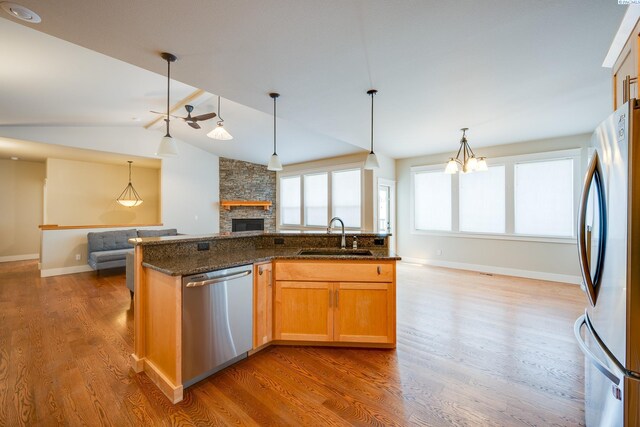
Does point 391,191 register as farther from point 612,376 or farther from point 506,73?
point 612,376

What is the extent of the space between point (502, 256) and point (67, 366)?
21.6 ft

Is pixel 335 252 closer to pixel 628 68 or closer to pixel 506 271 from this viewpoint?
pixel 628 68

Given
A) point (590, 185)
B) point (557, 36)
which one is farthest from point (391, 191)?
point (590, 185)

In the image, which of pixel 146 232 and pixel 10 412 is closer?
pixel 10 412

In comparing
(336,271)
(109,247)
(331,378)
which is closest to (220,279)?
(336,271)

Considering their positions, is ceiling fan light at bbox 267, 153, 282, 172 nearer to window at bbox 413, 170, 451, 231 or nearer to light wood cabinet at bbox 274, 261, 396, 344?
light wood cabinet at bbox 274, 261, 396, 344

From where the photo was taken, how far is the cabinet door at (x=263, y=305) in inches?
92.0

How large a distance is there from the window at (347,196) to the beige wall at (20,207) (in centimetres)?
805

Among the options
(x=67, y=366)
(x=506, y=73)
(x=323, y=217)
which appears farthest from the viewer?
(x=323, y=217)

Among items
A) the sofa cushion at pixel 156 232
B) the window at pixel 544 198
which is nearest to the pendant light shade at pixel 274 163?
the sofa cushion at pixel 156 232

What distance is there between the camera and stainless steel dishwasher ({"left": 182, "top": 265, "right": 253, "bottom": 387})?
187 cm

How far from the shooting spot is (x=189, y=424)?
1.62 meters

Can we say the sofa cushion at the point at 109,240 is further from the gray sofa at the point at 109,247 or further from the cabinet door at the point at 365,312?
the cabinet door at the point at 365,312

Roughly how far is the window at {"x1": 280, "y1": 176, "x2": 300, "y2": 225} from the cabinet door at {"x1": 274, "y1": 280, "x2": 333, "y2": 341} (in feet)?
18.2
